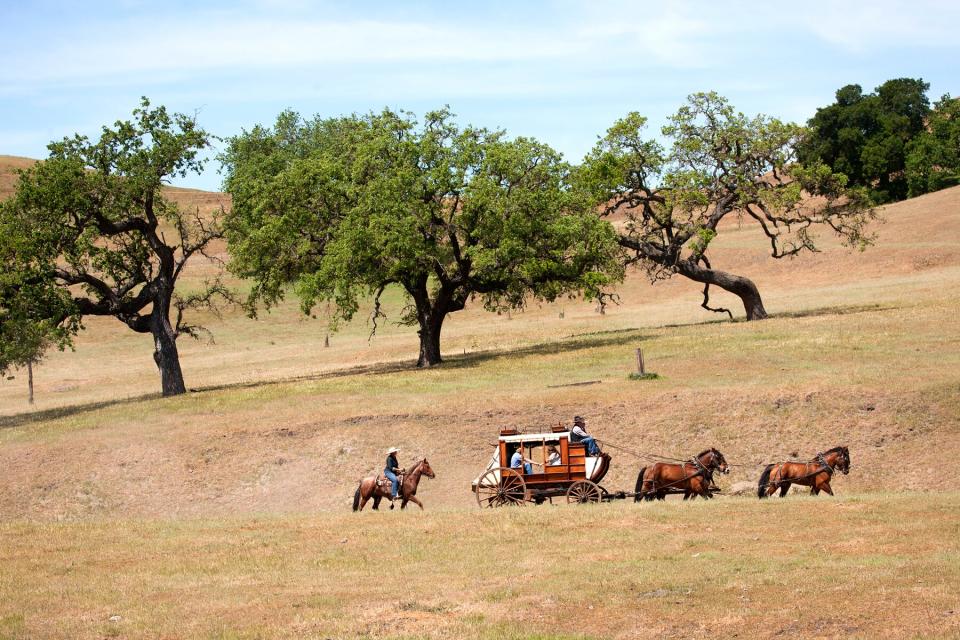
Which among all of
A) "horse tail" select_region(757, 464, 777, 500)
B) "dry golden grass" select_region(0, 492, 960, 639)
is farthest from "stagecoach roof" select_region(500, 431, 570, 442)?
"horse tail" select_region(757, 464, 777, 500)

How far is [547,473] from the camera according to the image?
2305 cm

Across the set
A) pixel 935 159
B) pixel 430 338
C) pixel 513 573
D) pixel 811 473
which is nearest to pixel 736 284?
pixel 430 338

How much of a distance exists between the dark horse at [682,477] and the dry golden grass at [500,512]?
1328 mm

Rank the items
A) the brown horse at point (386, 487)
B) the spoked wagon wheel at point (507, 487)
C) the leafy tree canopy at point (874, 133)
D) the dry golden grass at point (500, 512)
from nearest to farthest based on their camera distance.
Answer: the dry golden grass at point (500, 512)
the spoked wagon wheel at point (507, 487)
the brown horse at point (386, 487)
the leafy tree canopy at point (874, 133)

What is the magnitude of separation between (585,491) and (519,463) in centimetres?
161

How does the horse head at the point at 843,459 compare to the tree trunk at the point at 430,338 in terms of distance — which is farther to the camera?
the tree trunk at the point at 430,338

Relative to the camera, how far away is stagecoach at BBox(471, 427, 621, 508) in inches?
901

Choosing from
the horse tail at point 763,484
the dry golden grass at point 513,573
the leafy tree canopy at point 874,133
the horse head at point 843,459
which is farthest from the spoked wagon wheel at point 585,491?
the leafy tree canopy at point 874,133

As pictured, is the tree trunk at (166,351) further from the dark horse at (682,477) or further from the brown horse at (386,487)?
the dark horse at (682,477)

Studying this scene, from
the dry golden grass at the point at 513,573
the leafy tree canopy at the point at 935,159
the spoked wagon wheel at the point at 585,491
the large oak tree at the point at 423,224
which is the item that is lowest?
the spoked wagon wheel at the point at 585,491

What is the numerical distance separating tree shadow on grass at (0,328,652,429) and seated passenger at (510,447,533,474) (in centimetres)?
1971

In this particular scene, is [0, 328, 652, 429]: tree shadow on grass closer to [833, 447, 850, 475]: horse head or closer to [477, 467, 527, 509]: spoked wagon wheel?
[477, 467, 527, 509]: spoked wagon wheel

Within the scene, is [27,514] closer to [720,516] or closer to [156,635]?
[156,635]

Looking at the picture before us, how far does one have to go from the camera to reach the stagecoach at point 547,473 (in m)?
22.9
